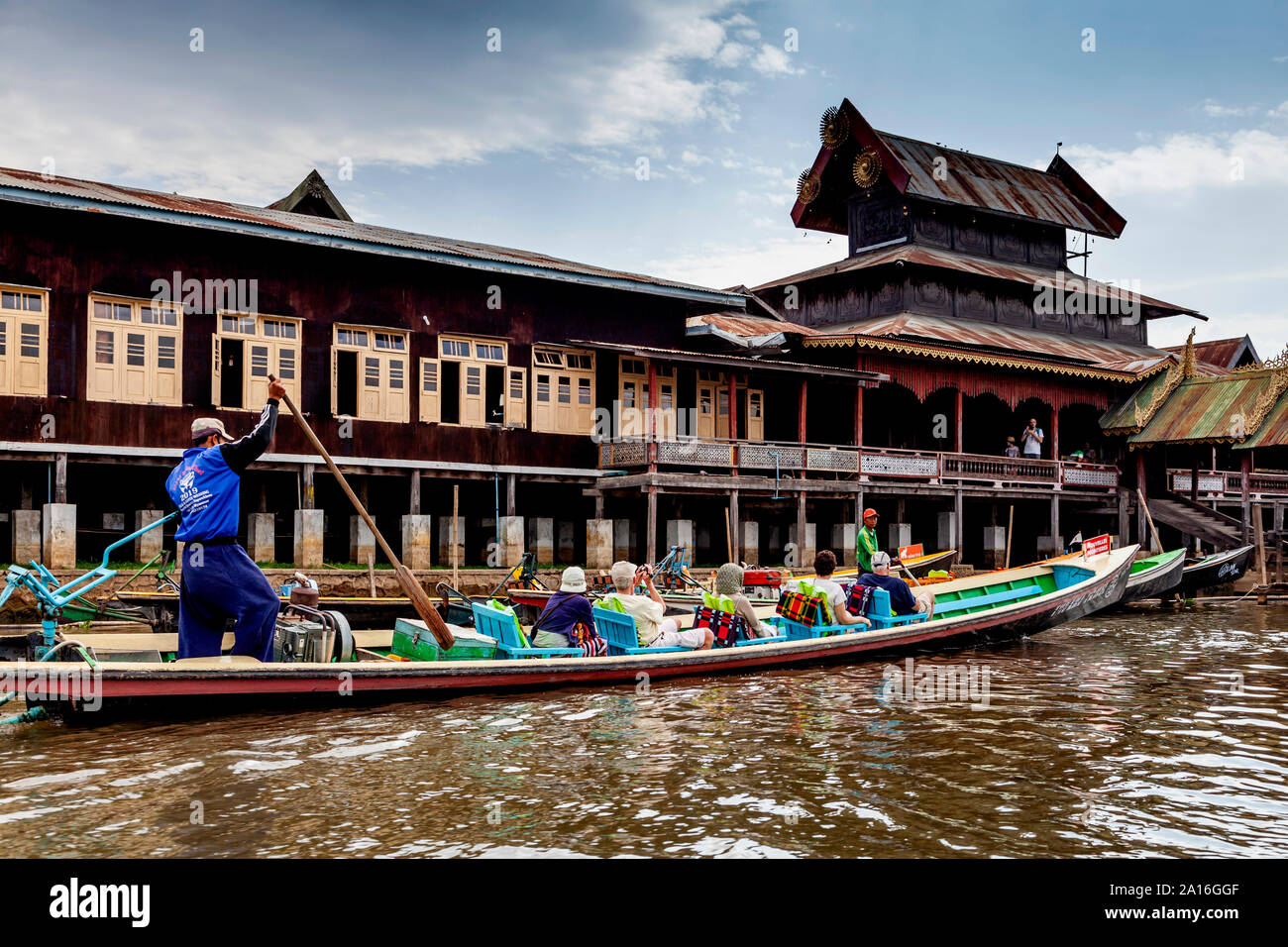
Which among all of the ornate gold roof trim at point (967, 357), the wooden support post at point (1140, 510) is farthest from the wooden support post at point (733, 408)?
the wooden support post at point (1140, 510)

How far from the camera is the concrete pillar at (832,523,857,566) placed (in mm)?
25625

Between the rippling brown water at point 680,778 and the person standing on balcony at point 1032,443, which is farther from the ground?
the person standing on balcony at point 1032,443

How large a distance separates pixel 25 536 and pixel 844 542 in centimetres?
1675

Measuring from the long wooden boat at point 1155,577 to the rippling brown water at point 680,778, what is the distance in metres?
8.84

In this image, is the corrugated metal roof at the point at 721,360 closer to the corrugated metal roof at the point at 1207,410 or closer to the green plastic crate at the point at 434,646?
the corrugated metal roof at the point at 1207,410

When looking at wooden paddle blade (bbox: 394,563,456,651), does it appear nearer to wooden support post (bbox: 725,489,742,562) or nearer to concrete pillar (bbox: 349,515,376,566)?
concrete pillar (bbox: 349,515,376,566)

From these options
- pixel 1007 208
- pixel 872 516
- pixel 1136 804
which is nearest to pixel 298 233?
pixel 872 516

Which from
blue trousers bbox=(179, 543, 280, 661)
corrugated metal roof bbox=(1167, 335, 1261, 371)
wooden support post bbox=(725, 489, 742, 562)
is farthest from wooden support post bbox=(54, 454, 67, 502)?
corrugated metal roof bbox=(1167, 335, 1261, 371)

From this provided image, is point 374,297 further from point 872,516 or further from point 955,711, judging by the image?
point 955,711

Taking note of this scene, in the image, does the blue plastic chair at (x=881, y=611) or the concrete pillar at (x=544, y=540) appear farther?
the concrete pillar at (x=544, y=540)

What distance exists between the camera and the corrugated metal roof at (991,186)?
105 ft

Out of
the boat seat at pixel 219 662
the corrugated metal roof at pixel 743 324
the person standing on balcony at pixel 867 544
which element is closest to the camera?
the boat seat at pixel 219 662

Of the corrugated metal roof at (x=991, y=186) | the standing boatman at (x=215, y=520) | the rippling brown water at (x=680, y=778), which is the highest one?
the corrugated metal roof at (x=991, y=186)

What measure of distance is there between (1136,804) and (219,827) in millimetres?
5552
